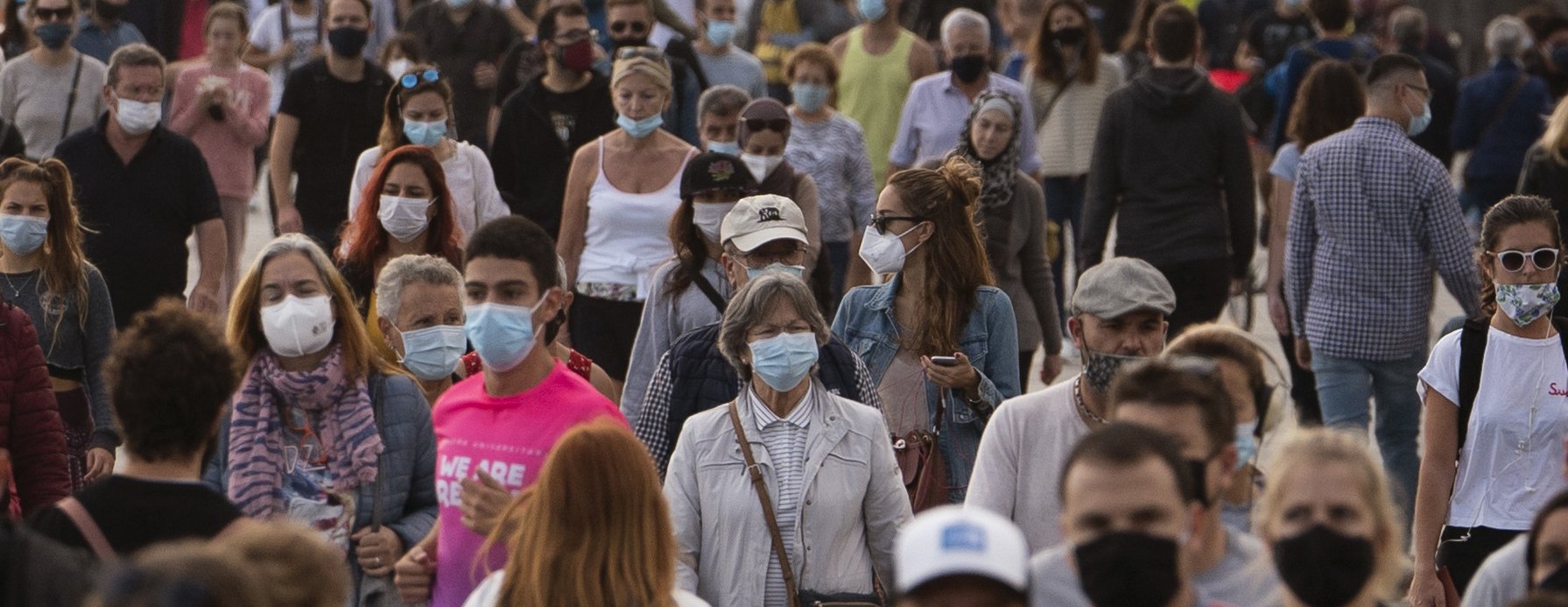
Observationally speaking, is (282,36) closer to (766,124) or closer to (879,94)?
(879,94)

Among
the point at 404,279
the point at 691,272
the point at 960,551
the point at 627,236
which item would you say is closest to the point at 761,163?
the point at 627,236

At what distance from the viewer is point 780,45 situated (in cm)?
1592

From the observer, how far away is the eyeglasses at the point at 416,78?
31.8 ft

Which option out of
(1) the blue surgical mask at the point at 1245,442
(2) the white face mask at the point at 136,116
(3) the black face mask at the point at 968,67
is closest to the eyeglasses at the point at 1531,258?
(1) the blue surgical mask at the point at 1245,442

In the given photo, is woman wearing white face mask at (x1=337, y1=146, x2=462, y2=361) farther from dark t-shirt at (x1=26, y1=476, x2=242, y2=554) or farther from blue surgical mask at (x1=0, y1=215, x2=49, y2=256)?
dark t-shirt at (x1=26, y1=476, x2=242, y2=554)

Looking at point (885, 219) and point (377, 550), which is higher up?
point (885, 219)

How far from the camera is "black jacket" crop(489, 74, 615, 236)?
10.6 m

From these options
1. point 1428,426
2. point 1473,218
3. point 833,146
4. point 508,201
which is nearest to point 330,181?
point 508,201

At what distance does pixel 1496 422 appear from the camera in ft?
21.7

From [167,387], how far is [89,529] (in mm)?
359

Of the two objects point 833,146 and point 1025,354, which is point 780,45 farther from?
point 1025,354

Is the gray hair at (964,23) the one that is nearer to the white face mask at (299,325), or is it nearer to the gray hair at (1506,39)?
the gray hair at (1506,39)

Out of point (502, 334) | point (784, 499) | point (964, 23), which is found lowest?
point (784, 499)

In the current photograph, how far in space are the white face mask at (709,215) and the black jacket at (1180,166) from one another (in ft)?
8.83
